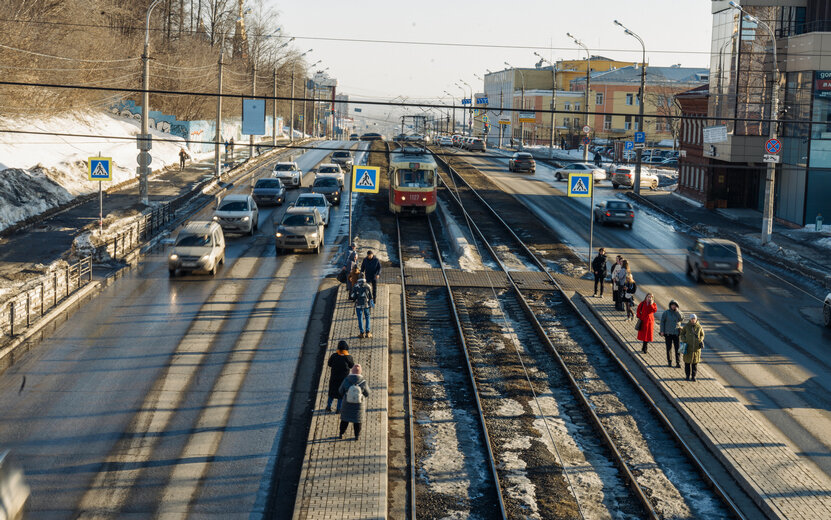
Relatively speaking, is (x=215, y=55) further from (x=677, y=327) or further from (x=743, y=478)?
(x=743, y=478)

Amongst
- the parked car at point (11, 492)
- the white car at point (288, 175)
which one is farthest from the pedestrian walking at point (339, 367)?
the white car at point (288, 175)

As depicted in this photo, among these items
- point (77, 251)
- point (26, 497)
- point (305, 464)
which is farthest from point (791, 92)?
point (26, 497)

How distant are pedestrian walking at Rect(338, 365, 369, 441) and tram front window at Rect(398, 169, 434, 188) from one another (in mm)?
27312

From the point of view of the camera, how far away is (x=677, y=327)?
20.6 meters

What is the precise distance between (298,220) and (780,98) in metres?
26.6

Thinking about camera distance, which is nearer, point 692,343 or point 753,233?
point 692,343

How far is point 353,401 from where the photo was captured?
1444 centimetres

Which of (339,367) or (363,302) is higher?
(363,302)

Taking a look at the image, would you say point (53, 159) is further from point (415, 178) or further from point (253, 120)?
point (415, 178)

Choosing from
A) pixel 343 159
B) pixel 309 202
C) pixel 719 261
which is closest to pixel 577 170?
pixel 343 159

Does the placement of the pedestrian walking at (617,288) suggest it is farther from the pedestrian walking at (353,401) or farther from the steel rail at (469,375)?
the pedestrian walking at (353,401)

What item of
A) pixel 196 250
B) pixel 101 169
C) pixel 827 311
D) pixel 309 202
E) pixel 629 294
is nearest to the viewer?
pixel 629 294

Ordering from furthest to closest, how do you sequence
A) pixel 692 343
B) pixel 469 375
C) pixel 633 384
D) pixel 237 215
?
1. pixel 237 215
2. pixel 469 375
3. pixel 633 384
4. pixel 692 343

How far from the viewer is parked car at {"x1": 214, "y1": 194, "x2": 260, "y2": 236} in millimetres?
36500
